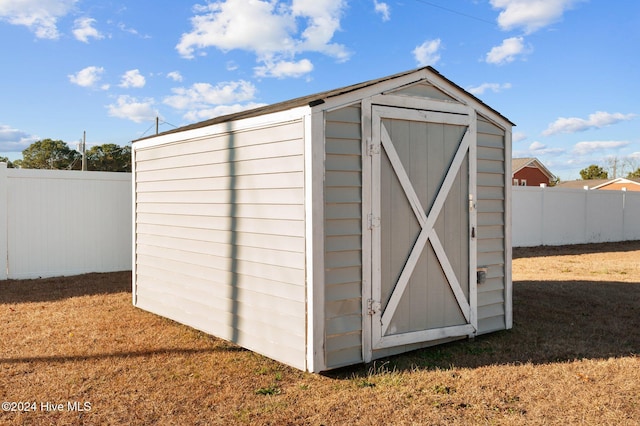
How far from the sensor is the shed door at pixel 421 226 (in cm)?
464

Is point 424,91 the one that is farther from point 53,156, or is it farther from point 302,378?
point 53,156

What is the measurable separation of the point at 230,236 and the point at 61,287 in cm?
468

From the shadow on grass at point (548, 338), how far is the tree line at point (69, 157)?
3163 cm

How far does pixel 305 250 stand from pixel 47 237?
6959mm

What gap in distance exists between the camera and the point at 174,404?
3.77 m

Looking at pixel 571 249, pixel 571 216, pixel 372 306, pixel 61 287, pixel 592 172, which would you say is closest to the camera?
pixel 372 306

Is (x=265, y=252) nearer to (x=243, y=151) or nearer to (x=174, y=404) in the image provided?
(x=243, y=151)

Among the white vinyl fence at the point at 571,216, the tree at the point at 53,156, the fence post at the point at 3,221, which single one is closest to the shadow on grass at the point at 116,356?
the fence post at the point at 3,221

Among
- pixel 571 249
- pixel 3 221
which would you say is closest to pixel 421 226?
pixel 3 221

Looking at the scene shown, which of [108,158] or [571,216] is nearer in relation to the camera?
[571,216]

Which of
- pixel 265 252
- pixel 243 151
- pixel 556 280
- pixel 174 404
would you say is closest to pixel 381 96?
pixel 243 151

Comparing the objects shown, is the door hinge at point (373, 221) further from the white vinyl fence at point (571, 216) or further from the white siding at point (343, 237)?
the white vinyl fence at point (571, 216)

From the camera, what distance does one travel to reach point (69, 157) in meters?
36.6

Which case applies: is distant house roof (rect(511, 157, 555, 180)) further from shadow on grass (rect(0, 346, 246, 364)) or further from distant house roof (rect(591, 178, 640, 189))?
shadow on grass (rect(0, 346, 246, 364))
